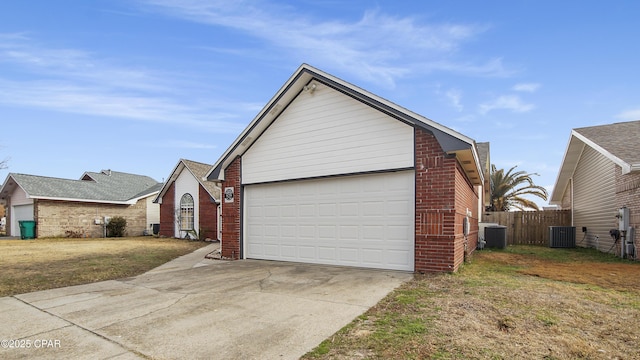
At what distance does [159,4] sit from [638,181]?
622 inches

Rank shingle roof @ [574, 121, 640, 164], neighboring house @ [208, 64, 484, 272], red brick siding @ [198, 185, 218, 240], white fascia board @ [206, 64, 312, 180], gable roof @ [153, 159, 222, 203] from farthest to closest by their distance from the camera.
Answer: gable roof @ [153, 159, 222, 203] → red brick siding @ [198, 185, 218, 240] → shingle roof @ [574, 121, 640, 164] → white fascia board @ [206, 64, 312, 180] → neighboring house @ [208, 64, 484, 272]

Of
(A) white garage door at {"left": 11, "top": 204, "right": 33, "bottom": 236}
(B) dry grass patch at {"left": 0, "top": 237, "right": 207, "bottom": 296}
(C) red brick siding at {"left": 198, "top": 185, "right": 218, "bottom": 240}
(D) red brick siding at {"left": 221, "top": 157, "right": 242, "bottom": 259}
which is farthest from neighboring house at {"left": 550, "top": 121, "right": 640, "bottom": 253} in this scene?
(A) white garage door at {"left": 11, "top": 204, "right": 33, "bottom": 236}

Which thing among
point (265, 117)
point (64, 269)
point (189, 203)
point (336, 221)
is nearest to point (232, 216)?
point (265, 117)

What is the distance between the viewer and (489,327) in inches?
164

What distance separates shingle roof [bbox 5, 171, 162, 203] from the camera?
22.4 m

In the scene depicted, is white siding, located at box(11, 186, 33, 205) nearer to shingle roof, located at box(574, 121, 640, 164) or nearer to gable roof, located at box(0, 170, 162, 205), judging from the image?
gable roof, located at box(0, 170, 162, 205)

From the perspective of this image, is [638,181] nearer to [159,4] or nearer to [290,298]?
[290,298]

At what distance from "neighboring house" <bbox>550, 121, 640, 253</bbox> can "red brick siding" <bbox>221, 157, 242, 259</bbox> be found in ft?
38.0

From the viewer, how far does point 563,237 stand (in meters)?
16.5

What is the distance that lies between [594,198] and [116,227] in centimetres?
2888

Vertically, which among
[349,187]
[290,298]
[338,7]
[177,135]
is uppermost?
[338,7]

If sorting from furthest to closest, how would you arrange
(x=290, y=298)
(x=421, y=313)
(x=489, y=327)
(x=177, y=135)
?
1. (x=177, y=135)
2. (x=290, y=298)
3. (x=421, y=313)
4. (x=489, y=327)

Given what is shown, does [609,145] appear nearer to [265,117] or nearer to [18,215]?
[265,117]

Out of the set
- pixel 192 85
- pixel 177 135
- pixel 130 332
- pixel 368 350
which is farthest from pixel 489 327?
pixel 177 135
